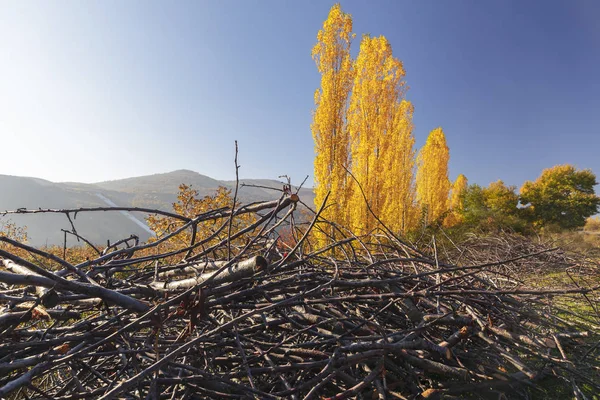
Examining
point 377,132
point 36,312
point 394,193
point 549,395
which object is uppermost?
point 377,132

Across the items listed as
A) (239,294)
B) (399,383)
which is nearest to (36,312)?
(239,294)

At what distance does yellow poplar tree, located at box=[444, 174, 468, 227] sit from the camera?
66.2 ft

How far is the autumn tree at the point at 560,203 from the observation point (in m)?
19.9

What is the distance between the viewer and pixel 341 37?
10.6 m

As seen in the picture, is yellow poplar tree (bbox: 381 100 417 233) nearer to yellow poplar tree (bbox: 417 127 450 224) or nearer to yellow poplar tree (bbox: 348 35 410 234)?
yellow poplar tree (bbox: 348 35 410 234)

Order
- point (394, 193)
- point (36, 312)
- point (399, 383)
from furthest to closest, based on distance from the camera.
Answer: point (394, 193)
point (399, 383)
point (36, 312)

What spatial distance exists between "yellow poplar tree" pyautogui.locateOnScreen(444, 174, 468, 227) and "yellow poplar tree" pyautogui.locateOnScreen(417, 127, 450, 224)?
3.63 ft

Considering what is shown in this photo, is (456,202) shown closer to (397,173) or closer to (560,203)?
(560,203)

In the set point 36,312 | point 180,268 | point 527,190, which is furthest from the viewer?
point 527,190

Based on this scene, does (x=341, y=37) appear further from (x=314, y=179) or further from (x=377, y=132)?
(x=314, y=179)

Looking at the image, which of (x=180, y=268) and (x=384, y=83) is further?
(x=384, y=83)

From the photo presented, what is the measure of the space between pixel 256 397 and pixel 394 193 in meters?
12.4

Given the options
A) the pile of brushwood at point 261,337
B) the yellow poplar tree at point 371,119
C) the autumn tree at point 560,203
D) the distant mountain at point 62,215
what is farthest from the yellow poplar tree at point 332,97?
the distant mountain at point 62,215

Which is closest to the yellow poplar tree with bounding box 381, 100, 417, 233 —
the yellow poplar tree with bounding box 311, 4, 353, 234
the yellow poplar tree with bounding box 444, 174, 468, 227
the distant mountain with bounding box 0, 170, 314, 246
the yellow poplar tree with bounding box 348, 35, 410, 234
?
the yellow poplar tree with bounding box 348, 35, 410, 234
